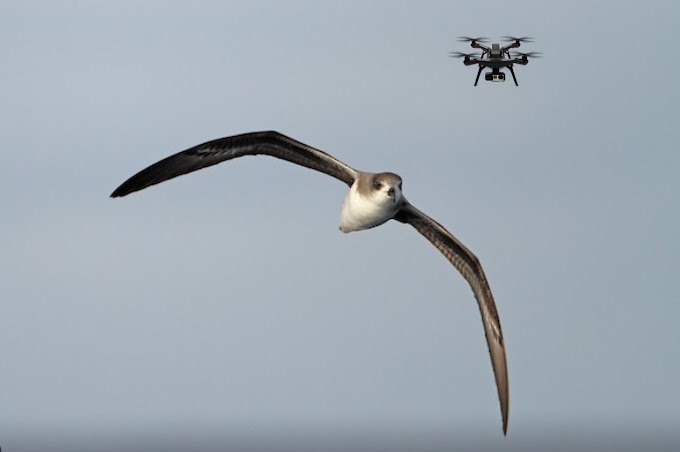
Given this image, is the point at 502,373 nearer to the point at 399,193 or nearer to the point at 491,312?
the point at 491,312

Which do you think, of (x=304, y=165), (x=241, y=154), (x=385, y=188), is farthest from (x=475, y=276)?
(x=241, y=154)

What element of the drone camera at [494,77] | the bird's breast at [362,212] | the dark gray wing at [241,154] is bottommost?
the bird's breast at [362,212]

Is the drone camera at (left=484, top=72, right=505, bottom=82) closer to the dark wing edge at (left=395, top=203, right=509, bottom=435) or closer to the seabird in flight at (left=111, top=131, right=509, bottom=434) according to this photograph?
the dark wing edge at (left=395, top=203, right=509, bottom=435)

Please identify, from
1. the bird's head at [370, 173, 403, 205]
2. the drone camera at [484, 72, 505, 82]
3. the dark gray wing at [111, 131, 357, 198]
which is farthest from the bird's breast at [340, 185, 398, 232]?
the drone camera at [484, 72, 505, 82]

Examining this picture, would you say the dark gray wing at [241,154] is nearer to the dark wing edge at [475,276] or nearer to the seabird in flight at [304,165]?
the seabird in flight at [304,165]

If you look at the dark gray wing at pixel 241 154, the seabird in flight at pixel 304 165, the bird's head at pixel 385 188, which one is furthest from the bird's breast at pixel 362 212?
the dark gray wing at pixel 241 154

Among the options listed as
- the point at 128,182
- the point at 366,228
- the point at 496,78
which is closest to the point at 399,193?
the point at 366,228

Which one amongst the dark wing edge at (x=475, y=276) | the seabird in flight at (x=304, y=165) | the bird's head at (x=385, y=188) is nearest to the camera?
the bird's head at (x=385, y=188)
